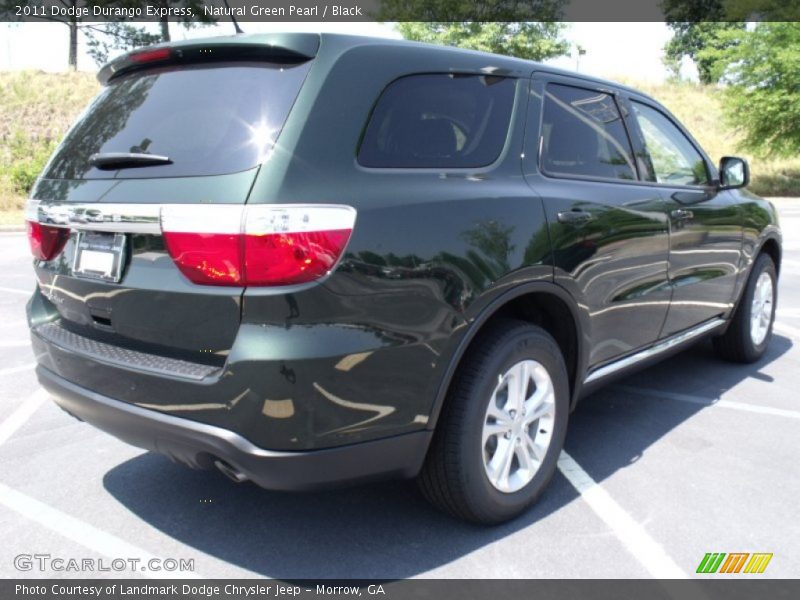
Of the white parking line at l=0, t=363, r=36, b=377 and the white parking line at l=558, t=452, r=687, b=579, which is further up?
the white parking line at l=558, t=452, r=687, b=579

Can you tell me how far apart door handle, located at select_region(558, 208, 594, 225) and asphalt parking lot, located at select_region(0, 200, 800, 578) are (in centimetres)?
120

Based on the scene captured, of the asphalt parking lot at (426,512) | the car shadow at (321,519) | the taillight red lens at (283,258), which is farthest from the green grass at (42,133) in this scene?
the taillight red lens at (283,258)

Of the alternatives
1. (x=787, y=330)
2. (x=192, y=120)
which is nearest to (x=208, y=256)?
(x=192, y=120)

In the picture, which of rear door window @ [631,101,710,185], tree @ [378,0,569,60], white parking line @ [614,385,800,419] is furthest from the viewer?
tree @ [378,0,569,60]

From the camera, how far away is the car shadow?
264 cm

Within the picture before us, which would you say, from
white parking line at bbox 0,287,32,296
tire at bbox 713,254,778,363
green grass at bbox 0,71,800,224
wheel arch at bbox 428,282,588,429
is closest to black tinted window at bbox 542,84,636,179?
wheel arch at bbox 428,282,588,429

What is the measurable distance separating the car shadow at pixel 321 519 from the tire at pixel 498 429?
159 millimetres

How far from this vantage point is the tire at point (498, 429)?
2615mm

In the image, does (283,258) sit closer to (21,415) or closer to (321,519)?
(321,519)

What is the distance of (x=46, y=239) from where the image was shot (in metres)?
2.82

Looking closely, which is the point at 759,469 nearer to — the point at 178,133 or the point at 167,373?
the point at 167,373

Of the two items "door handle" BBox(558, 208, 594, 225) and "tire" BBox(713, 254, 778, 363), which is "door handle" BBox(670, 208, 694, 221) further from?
"tire" BBox(713, 254, 778, 363)

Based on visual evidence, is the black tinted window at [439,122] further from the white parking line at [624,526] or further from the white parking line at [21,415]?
the white parking line at [21,415]

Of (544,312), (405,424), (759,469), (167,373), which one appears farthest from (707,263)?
(167,373)
